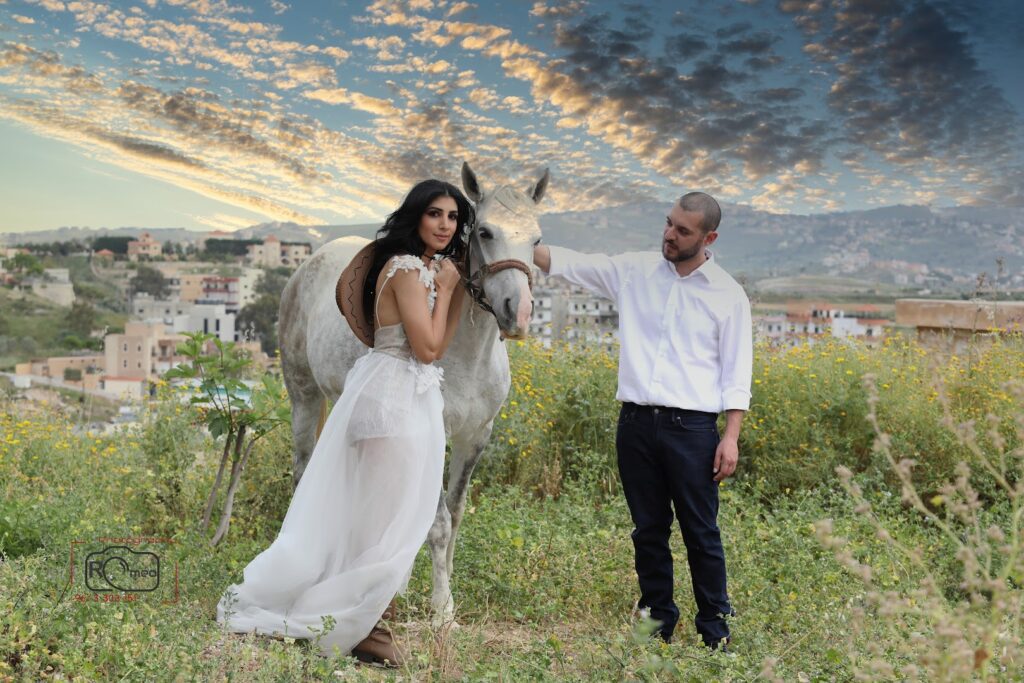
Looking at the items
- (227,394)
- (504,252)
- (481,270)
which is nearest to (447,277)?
(481,270)

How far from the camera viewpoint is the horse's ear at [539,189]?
3828 millimetres

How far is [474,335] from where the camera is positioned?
3930 mm

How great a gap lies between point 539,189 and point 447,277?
2.27 ft

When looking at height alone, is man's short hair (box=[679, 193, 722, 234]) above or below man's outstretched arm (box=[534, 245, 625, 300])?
above

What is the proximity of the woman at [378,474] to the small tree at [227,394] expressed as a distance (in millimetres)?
1872

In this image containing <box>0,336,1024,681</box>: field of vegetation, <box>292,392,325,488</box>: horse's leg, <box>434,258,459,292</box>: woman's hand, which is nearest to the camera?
<box>0,336,1024,681</box>: field of vegetation

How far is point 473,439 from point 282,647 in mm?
1453

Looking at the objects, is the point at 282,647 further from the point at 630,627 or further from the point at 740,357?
the point at 740,357

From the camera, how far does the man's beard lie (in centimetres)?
377

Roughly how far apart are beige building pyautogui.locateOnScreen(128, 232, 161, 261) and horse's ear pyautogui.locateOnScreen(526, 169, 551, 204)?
57.6 m

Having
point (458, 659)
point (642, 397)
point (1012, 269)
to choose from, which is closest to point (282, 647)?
point (458, 659)

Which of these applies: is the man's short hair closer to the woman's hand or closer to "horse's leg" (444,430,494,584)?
the woman's hand

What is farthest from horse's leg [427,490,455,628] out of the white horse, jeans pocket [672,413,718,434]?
jeans pocket [672,413,718,434]

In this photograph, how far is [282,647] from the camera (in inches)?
127
